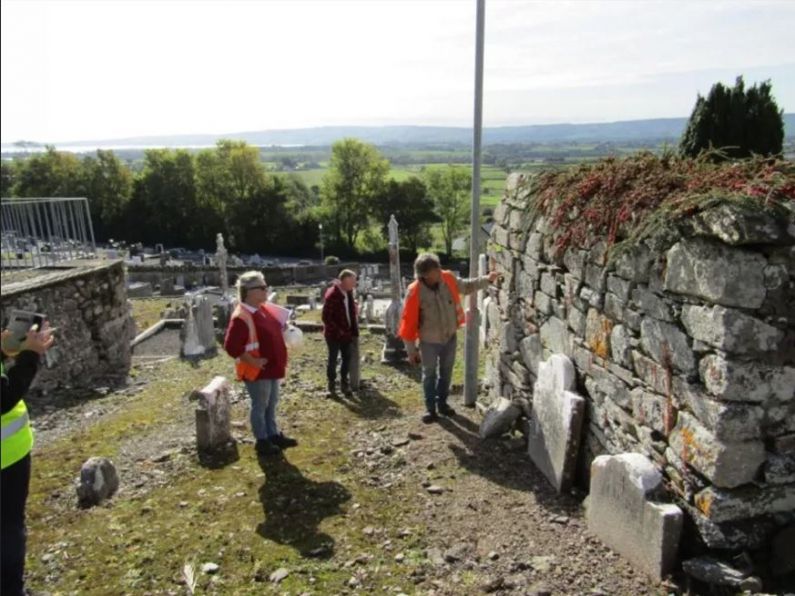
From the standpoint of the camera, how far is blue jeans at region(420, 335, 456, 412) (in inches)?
272

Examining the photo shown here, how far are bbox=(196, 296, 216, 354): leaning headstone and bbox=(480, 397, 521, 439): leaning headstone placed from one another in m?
9.29

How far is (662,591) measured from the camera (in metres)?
3.70

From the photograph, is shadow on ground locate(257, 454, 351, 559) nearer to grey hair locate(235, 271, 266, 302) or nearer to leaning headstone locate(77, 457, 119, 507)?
leaning headstone locate(77, 457, 119, 507)

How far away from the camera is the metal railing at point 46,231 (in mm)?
11445

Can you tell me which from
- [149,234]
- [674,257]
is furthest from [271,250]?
[674,257]

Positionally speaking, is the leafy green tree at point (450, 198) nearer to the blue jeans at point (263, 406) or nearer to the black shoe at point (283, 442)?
the black shoe at point (283, 442)

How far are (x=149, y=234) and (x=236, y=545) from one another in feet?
210

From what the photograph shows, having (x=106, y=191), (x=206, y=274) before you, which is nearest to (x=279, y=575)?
(x=206, y=274)

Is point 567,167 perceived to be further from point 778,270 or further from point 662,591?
point 662,591

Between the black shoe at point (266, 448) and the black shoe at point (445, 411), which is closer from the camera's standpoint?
the black shoe at point (266, 448)

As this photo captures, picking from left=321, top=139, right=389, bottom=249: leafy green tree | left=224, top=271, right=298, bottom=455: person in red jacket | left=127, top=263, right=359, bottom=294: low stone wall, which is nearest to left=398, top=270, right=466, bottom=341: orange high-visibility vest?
left=224, top=271, right=298, bottom=455: person in red jacket

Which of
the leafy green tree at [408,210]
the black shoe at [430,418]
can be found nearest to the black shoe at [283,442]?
the black shoe at [430,418]

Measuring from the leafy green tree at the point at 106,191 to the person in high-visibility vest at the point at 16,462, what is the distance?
2585 inches

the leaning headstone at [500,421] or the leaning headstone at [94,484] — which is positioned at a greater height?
the leaning headstone at [500,421]
